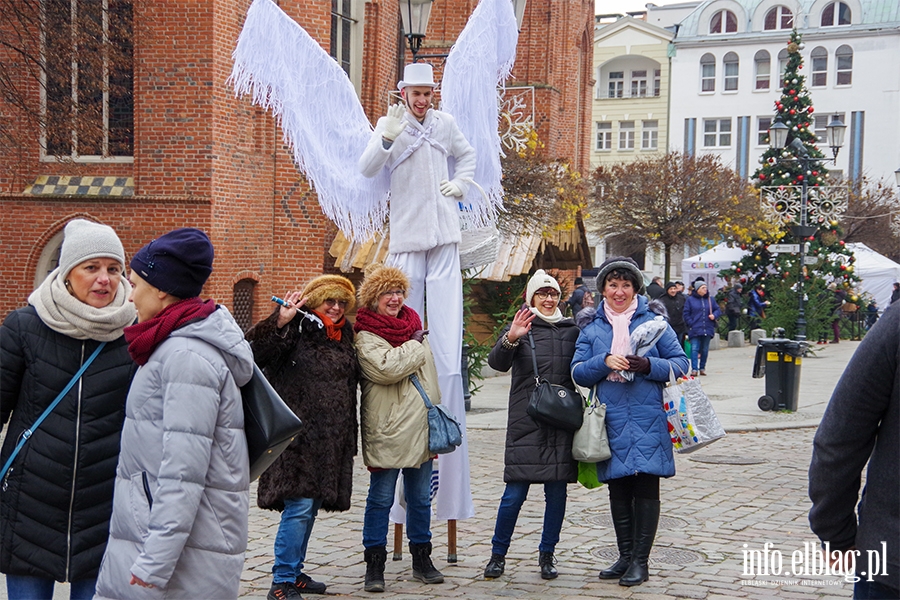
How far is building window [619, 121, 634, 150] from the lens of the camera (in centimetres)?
6072

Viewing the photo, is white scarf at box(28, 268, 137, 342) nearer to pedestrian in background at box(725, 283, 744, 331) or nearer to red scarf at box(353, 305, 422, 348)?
red scarf at box(353, 305, 422, 348)

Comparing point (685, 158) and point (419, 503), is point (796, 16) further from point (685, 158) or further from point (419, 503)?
point (419, 503)

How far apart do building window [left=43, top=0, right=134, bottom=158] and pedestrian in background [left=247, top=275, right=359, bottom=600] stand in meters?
10.9

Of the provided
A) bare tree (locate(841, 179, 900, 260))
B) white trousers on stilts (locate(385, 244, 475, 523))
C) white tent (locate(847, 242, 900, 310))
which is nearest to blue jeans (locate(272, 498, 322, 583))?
white trousers on stilts (locate(385, 244, 475, 523))

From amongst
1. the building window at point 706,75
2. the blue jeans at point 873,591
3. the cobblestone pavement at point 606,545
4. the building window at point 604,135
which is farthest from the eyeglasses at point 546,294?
the building window at point 706,75

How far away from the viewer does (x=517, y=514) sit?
22.4ft

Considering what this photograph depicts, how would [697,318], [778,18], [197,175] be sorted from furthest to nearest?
1. [778,18]
2. [697,318]
3. [197,175]

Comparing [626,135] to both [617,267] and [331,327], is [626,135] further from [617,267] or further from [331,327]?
[331,327]

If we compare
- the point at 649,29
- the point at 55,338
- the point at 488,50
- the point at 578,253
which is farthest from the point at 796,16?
the point at 55,338

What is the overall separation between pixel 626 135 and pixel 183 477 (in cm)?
5906

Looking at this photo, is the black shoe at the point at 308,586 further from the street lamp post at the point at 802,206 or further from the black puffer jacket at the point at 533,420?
the street lamp post at the point at 802,206

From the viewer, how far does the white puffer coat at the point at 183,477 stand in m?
3.57

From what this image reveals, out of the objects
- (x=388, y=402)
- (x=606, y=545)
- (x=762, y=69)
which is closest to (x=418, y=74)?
(x=388, y=402)

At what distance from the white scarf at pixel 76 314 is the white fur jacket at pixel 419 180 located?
291 centimetres
